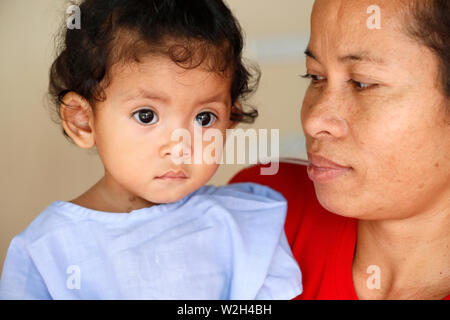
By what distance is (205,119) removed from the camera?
4.51 ft

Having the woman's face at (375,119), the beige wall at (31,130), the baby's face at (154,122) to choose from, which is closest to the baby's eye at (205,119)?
the baby's face at (154,122)

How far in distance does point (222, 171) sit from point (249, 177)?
3.41 ft

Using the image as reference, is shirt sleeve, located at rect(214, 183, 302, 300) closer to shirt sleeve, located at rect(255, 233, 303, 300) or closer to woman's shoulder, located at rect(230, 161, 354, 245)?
shirt sleeve, located at rect(255, 233, 303, 300)

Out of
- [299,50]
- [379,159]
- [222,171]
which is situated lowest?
[222,171]

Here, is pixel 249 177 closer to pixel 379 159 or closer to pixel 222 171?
pixel 379 159

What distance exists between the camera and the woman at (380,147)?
122 centimetres

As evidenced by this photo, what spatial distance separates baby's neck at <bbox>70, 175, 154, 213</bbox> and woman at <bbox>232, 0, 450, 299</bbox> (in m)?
0.47

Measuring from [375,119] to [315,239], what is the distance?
437 mm

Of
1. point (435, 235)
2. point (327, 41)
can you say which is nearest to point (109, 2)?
point (327, 41)

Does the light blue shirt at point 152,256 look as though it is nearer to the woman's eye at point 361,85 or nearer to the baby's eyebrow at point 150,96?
the baby's eyebrow at point 150,96

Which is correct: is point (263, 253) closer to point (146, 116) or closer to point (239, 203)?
point (239, 203)

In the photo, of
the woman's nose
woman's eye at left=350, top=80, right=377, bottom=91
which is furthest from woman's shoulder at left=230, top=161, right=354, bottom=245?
woman's eye at left=350, top=80, right=377, bottom=91

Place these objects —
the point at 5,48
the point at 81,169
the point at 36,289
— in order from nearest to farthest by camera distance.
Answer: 1. the point at 36,289
2. the point at 5,48
3. the point at 81,169

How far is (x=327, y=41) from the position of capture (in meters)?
1.31
